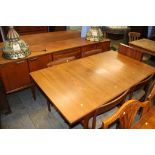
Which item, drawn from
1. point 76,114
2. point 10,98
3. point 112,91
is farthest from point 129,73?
point 10,98

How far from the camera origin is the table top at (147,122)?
1.05 meters

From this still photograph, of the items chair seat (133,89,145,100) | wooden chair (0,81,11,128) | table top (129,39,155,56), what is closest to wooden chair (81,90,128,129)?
chair seat (133,89,145,100)

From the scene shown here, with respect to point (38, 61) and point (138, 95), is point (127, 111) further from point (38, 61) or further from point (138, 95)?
point (38, 61)

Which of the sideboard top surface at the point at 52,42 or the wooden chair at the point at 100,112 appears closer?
the wooden chair at the point at 100,112

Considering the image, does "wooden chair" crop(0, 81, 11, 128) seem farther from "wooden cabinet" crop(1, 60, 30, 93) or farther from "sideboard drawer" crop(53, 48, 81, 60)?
"sideboard drawer" crop(53, 48, 81, 60)

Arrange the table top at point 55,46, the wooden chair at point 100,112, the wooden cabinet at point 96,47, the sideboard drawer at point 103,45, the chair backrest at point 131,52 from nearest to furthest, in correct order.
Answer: the wooden chair at point 100,112, the chair backrest at point 131,52, the table top at point 55,46, the wooden cabinet at point 96,47, the sideboard drawer at point 103,45

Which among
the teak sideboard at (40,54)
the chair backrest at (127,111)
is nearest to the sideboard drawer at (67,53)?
the teak sideboard at (40,54)

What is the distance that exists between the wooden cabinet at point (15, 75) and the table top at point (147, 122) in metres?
1.68

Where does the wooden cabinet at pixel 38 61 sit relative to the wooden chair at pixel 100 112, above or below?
above

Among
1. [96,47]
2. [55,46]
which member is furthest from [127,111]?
[96,47]

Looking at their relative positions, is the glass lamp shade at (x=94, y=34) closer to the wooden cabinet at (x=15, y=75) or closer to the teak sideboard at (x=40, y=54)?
the teak sideboard at (x=40, y=54)

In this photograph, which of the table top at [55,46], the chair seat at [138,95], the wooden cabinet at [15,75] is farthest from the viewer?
the table top at [55,46]
